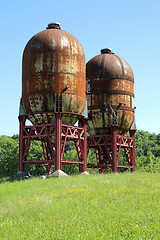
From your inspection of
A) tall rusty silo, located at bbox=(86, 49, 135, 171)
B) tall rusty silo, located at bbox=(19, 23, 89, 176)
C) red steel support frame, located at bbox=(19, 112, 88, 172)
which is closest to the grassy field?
red steel support frame, located at bbox=(19, 112, 88, 172)

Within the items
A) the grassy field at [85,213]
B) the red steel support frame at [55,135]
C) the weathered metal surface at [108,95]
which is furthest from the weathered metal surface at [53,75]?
the grassy field at [85,213]

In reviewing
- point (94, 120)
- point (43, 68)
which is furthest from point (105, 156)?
point (43, 68)

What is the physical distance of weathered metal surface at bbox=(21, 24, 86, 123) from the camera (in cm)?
2573

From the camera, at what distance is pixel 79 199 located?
1510 centimetres

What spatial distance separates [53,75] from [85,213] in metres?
15.2

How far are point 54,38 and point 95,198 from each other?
1554 centimetres

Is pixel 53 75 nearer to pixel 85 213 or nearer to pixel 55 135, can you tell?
pixel 55 135

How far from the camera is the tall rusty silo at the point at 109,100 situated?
32.2 metres

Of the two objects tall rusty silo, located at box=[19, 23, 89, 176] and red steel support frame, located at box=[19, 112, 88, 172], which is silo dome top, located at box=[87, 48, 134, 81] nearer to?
tall rusty silo, located at box=[19, 23, 89, 176]

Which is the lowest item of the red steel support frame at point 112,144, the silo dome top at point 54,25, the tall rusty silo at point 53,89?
the red steel support frame at point 112,144

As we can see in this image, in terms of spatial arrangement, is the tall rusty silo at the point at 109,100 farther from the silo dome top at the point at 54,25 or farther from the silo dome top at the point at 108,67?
the silo dome top at the point at 54,25

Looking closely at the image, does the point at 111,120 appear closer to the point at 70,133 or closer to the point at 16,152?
the point at 70,133

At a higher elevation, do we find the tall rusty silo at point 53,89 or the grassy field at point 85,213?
the tall rusty silo at point 53,89

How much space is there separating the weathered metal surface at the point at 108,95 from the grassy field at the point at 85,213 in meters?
13.9
